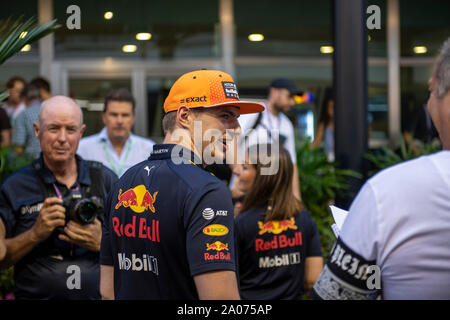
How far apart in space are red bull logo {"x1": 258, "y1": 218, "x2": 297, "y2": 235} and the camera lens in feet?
3.24

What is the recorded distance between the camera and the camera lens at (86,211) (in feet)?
10.4

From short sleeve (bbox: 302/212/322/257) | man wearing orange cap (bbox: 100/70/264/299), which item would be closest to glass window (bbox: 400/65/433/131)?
short sleeve (bbox: 302/212/322/257)

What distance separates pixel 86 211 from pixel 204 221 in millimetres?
1340

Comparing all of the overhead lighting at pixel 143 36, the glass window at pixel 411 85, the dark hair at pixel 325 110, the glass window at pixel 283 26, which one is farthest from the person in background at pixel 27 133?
the glass window at pixel 411 85

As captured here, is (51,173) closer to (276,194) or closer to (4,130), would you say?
(276,194)

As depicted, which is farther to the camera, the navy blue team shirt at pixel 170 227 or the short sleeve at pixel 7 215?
the short sleeve at pixel 7 215

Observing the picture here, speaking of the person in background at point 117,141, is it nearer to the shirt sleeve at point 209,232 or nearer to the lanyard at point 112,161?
the lanyard at point 112,161

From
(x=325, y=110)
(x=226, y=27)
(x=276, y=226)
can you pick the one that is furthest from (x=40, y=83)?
(x=276, y=226)

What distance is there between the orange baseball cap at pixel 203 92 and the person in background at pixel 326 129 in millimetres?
6275

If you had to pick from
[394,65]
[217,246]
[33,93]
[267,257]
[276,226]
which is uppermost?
[394,65]

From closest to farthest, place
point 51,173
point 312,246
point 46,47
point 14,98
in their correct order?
point 51,173
point 312,246
point 14,98
point 46,47

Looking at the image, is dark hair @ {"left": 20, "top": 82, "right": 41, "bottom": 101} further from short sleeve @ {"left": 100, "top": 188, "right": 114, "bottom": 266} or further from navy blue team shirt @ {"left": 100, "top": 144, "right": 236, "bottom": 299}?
navy blue team shirt @ {"left": 100, "top": 144, "right": 236, "bottom": 299}

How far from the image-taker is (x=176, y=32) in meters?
9.63

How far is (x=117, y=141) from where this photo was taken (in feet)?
17.0
